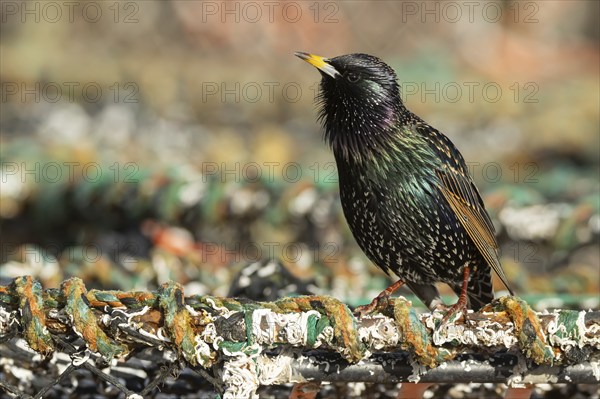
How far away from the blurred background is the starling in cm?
34

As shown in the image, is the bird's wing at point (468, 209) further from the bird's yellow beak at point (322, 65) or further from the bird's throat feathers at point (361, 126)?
the bird's yellow beak at point (322, 65)

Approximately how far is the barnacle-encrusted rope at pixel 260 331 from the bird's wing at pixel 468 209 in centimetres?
91

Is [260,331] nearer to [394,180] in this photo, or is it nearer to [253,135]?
[394,180]

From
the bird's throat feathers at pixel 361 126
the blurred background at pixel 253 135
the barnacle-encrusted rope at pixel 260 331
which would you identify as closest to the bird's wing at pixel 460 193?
the bird's throat feathers at pixel 361 126

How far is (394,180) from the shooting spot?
3.00 meters

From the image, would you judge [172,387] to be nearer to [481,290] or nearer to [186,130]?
[481,290]

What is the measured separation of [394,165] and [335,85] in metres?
0.28

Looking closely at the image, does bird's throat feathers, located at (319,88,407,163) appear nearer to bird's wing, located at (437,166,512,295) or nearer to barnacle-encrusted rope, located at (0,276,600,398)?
bird's wing, located at (437,166,512,295)

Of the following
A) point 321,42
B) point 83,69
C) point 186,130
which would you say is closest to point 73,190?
point 186,130

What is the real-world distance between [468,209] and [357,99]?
18.4 inches

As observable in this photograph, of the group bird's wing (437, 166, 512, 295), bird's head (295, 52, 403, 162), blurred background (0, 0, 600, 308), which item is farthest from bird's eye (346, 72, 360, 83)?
blurred background (0, 0, 600, 308)

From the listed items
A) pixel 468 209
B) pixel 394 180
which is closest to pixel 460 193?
pixel 468 209

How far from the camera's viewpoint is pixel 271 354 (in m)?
2.14

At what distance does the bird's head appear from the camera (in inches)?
119
